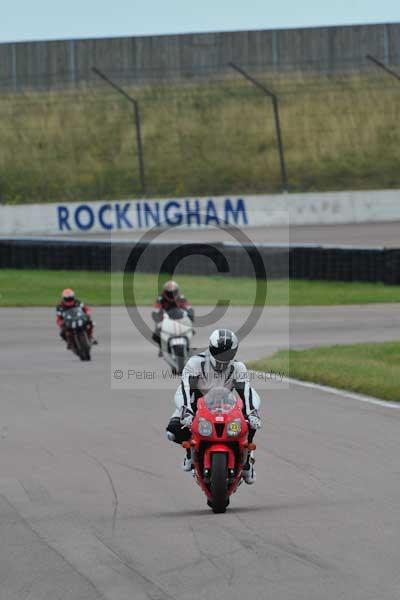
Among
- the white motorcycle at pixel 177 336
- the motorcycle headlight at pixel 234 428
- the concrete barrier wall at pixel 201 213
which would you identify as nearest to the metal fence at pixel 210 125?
the concrete barrier wall at pixel 201 213

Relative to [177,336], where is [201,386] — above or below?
above

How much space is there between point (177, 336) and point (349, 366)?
8.27ft

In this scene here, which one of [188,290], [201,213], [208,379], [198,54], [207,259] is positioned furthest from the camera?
[198,54]

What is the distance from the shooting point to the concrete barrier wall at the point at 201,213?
36.9m

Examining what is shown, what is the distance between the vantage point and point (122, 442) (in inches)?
468

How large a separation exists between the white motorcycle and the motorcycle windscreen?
894 centimetres

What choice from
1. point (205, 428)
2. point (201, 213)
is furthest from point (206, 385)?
point (201, 213)

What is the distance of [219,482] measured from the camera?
8.23 m

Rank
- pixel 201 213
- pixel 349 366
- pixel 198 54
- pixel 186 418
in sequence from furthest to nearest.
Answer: pixel 198 54 → pixel 201 213 → pixel 349 366 → pixel 186 418

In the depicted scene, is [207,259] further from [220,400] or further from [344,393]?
[220,400]

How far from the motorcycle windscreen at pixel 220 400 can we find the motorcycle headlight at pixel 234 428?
12 centimetres

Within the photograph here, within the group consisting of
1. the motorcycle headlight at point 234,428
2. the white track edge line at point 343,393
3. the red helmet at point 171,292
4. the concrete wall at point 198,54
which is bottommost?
the white track edge line at point 343,393

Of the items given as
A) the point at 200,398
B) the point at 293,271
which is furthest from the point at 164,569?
the point at 293,271

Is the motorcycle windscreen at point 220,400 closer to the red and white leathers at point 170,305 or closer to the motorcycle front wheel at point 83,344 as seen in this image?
the red and white leathers at point 170,305
